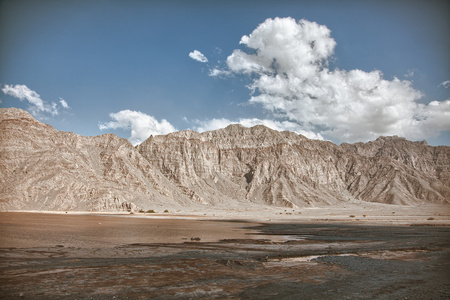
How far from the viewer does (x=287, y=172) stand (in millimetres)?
144125

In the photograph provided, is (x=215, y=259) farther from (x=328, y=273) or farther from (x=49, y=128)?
(x=49, y=128)

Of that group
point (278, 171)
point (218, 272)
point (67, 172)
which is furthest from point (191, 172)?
point (218, 272)

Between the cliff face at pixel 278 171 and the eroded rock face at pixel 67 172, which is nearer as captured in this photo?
the eroded rock face at pixel 67 172

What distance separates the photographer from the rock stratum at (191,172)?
76562mm

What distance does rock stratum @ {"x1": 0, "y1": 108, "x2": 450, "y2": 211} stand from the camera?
251 ft

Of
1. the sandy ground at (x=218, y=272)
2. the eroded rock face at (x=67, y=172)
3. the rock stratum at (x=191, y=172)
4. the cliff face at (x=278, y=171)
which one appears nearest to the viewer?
the sandy ground at (x=218, y=272)

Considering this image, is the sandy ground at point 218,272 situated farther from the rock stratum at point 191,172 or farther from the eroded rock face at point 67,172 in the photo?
the rock stratum at point 191,172

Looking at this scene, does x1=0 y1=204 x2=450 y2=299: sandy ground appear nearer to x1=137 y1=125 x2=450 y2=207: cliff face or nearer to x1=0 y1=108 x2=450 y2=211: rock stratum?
x1=0 y1=108 x2=450 y2=211: rock stratum

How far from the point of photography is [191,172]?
130 m

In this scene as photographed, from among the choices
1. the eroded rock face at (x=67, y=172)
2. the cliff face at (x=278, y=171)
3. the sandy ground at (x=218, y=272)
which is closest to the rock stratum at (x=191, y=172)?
the eroded rock face at (x=67, y=172)

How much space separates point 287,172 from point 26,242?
132 metres

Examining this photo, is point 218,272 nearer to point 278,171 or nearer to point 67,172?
point 67,172

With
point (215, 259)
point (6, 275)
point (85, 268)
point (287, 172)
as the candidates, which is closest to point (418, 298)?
point (215, 259)

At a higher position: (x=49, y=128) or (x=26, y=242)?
(x=49, y=128)
